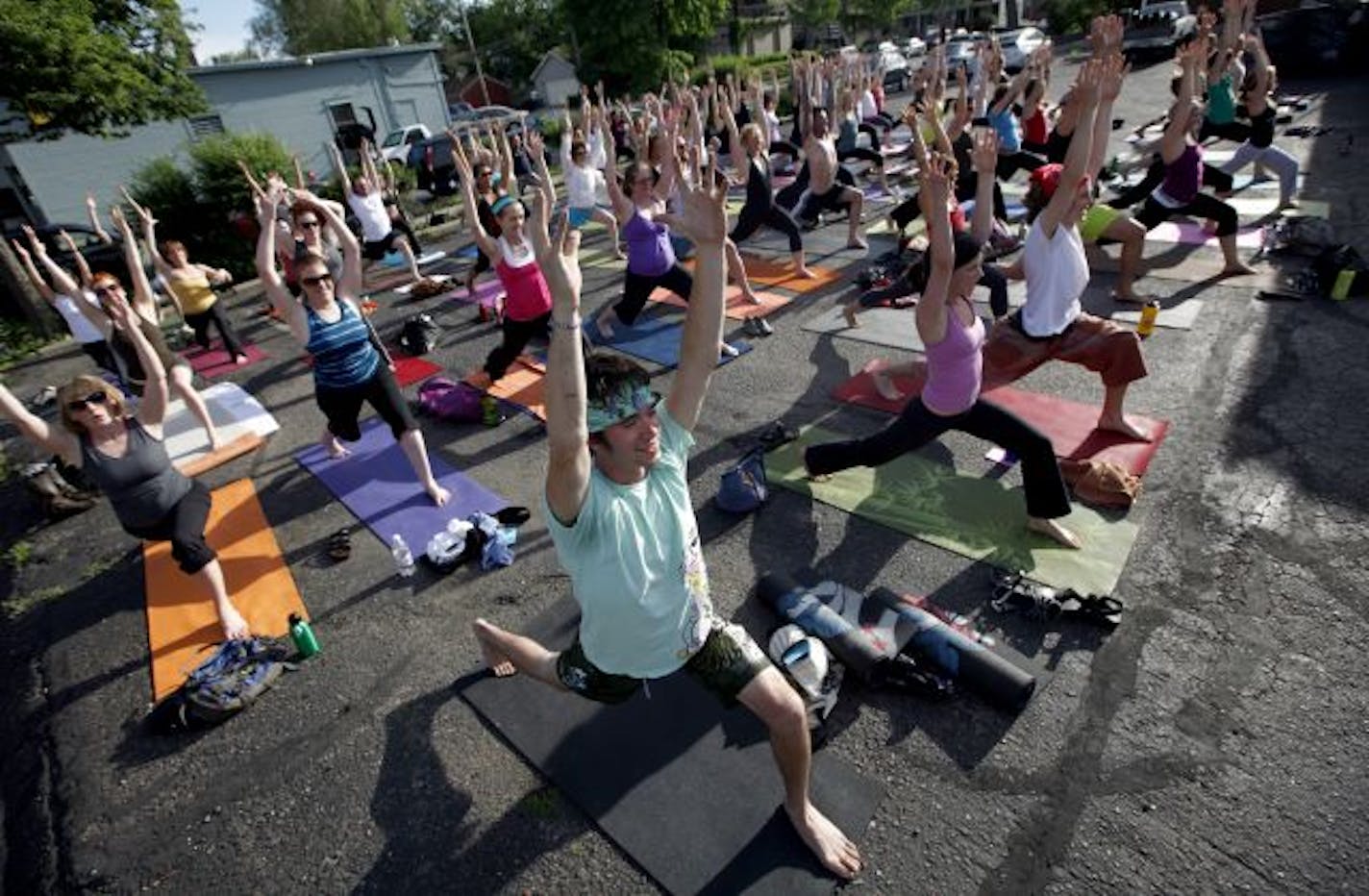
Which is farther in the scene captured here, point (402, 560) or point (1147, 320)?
point (1147, 320)

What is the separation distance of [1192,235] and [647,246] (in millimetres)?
7507

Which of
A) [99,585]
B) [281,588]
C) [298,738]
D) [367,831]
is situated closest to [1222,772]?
[367,831]

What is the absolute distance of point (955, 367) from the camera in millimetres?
4328

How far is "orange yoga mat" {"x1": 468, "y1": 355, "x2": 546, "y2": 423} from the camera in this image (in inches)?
301

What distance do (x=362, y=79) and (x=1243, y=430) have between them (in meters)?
32.0

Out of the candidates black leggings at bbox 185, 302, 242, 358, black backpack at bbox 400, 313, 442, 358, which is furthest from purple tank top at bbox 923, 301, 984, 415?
black leggings at bbox 185, 302, 242, 358

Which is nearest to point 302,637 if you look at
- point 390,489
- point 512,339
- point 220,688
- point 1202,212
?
point 220,688

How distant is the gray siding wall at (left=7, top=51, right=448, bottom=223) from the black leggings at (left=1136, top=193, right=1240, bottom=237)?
2145cm

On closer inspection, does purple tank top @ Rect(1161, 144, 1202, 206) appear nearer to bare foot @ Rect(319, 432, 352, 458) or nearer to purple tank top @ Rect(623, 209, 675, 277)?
purple tank top @ Rect(623, 209, 675, 277)

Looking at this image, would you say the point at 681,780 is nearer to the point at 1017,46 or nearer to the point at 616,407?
the point at 616,407

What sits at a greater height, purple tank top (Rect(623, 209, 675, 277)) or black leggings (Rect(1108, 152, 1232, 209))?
purple tank top (Rect(623, 209, 675, 277))

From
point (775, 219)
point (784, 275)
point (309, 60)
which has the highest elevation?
point (309, 60)

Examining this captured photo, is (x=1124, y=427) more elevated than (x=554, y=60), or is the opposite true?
(x=554, y=60)

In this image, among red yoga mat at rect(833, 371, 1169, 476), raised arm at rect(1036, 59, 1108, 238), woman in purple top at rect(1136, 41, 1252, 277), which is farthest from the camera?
woman in purple top at rect(1136, 41, 1252, 277)
